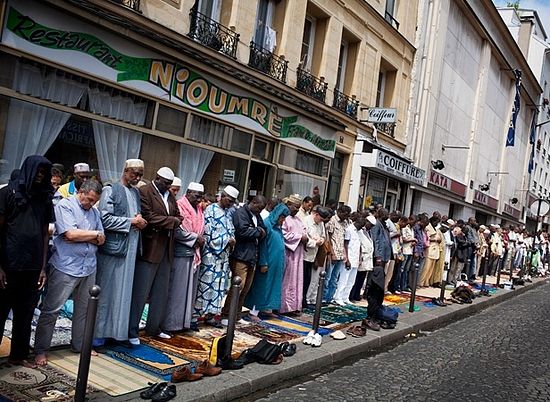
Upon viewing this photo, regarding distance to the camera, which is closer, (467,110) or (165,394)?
(165,394)

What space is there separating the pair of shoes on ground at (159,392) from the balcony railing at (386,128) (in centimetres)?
1575

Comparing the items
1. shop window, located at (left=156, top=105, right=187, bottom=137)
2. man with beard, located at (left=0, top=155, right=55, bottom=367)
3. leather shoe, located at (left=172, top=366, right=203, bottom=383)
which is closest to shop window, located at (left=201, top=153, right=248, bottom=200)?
shop window, located at (left=156, top=105, right=187, bottom=137)

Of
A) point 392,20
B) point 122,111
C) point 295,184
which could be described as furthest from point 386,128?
point 122,111

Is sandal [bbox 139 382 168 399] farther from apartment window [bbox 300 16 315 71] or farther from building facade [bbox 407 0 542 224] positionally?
building facade [bbox 407 0 542 224]

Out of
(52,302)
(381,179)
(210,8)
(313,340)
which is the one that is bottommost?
(313,340)

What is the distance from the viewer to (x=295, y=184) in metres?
15.7

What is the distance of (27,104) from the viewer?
8797 millimetres

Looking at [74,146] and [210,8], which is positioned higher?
[210,8]

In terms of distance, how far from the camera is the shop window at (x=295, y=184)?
49.2ft

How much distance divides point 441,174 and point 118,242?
70.2 feet

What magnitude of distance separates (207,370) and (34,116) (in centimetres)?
545

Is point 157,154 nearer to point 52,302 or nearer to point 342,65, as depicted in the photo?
point 52,302

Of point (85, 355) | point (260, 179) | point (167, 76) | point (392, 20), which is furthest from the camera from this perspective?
point (392, 20)

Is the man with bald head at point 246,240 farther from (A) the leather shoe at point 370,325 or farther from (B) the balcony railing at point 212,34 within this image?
(B) the balcony railing at point 212,34
